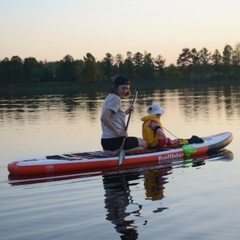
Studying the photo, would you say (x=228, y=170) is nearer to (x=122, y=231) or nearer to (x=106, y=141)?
(x=106, y=141)

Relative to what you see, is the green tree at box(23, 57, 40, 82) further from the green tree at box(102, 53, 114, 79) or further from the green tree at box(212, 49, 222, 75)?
the green tree at box(212, 49, 222, 75)

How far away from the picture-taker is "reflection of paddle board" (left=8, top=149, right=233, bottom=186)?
10234 mm

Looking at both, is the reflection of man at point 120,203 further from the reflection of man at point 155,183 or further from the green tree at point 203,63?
the green tree at point 203,63

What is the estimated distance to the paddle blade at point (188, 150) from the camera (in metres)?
12.8

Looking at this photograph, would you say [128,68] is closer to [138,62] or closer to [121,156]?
[138,62]

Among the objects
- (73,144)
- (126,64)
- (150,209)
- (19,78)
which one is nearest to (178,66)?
(126,64)

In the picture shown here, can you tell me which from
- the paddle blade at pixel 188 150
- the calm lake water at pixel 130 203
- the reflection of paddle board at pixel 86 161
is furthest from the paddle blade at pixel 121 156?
the paddle blade at pixel 188 150

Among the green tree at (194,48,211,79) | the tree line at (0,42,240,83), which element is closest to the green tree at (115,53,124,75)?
the tree line at (0,42,240,83)

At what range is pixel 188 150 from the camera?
12.9 m

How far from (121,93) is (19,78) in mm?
97828

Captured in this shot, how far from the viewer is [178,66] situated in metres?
117

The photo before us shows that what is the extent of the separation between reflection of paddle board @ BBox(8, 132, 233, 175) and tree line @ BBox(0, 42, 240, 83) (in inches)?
3498

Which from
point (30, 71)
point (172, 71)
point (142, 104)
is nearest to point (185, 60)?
point (172, 71)

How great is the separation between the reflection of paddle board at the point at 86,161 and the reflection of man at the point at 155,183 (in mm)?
948
